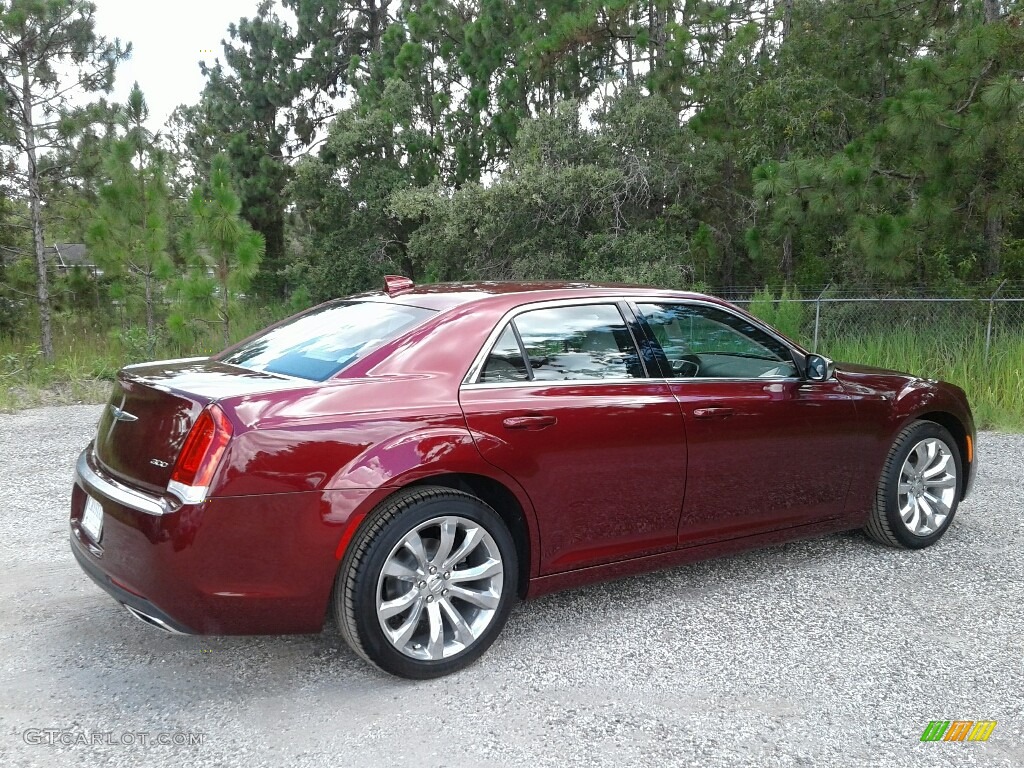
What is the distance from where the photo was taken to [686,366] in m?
4.09

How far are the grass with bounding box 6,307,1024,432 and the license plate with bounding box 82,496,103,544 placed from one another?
825cm

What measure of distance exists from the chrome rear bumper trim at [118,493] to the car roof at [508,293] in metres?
1.40

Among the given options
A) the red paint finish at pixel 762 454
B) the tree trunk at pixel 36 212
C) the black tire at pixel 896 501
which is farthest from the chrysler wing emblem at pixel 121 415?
the tree trunk at pixel 36 212

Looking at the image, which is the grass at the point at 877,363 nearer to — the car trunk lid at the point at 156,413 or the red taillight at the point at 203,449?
the car trunk lid at the point at 156,413

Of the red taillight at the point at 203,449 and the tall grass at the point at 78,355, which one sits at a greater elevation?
the red taillight at the point at 203,449

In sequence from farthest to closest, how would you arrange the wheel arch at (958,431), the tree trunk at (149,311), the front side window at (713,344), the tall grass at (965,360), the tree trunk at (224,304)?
1. the tree trunk at (149,311)
2. the tree trunk at (224,304)
3. the tall grass at (965,360)
4. the wheel arch at (958,431)
5. the front side window at (713,344)

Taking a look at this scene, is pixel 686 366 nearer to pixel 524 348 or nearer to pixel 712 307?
pixel 712 307

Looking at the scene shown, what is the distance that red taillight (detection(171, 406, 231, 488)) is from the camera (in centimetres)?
289

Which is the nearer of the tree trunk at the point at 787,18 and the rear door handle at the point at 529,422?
the rear door handle at the point at 529,422

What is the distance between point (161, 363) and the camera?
3939 mm

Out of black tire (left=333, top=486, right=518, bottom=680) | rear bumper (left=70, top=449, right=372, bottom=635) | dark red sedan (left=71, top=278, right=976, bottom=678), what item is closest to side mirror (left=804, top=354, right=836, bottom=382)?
dark red sedan (left=71, top=278, right=976, bottom=678)

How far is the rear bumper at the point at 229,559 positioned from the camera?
2.87 metres

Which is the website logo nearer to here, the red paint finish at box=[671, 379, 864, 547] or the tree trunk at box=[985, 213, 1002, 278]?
the red paint finish at box=[671, 379, 864, 547]

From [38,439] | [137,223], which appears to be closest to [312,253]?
[137,223]
